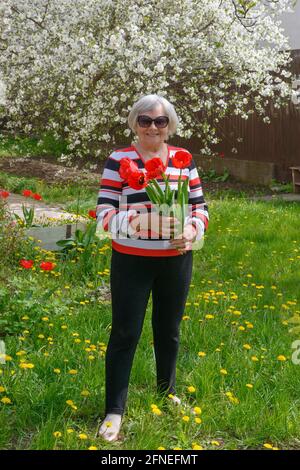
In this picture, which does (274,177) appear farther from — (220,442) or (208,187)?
(220,442)

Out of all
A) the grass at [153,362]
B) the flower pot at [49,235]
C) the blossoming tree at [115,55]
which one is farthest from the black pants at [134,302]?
the blossoming tree at [115,55]

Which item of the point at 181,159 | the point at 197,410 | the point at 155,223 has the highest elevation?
the point at 181,159

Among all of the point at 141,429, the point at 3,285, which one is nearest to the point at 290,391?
the point at 141,429

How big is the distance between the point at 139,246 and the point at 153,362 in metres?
1.10

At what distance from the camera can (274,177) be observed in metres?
12.1

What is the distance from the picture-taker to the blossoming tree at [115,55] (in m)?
8.78

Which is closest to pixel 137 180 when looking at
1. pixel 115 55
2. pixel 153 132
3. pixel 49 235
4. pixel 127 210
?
pixel 127 210

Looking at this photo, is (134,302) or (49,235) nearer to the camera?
(134,302)

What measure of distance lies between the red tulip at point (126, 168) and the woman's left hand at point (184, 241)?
0.35 m

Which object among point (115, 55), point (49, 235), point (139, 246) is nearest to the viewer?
point (139, 246)

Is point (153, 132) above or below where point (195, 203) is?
above

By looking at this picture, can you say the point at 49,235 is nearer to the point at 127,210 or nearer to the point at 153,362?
the point at 153,362

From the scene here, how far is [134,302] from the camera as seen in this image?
2922mm
